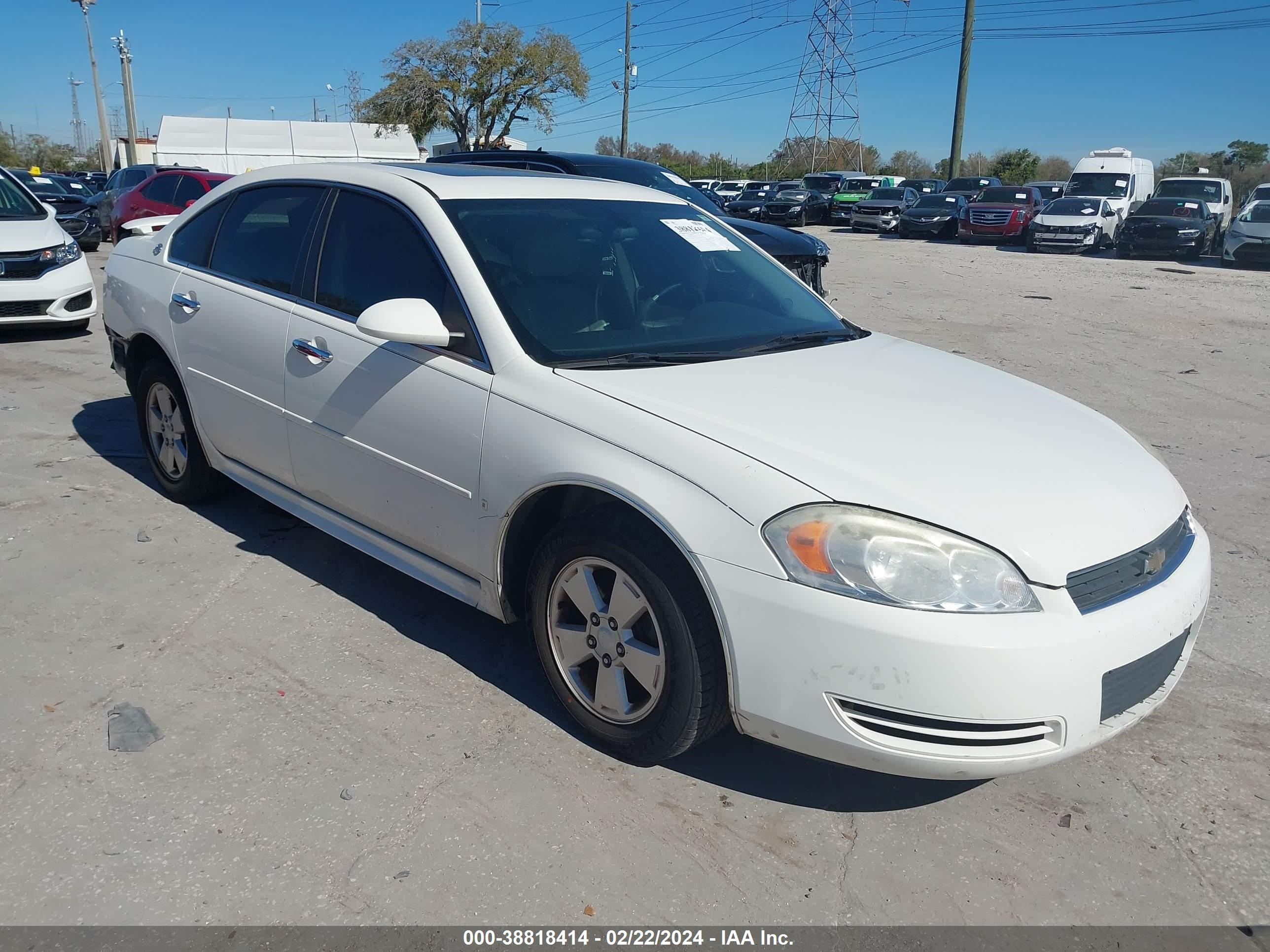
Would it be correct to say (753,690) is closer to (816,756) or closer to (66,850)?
(816,756)

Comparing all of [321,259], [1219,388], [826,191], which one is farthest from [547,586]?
[826,191]

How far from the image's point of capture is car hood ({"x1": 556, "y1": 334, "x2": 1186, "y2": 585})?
8.24 feet

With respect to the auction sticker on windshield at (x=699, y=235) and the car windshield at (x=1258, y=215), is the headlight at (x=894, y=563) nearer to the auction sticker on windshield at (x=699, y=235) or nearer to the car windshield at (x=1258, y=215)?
the auction sticker on windshield at (x=699, y=235)

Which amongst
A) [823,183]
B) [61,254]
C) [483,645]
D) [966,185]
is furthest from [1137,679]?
[823,183]

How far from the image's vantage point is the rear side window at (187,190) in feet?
52.9

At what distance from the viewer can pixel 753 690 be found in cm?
255

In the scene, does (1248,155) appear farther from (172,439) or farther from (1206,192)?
(172,439)

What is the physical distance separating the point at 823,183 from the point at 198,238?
34.6 m

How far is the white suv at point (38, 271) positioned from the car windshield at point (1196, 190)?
2382 centimetres

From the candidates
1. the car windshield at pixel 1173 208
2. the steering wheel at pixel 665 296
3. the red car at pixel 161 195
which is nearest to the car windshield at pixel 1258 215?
the car windshield at pixel 1173 208

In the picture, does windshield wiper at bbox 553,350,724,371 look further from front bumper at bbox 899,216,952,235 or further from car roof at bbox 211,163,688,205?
front bumper at bbox 899,216,952,235

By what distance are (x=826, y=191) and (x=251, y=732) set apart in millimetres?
35880
